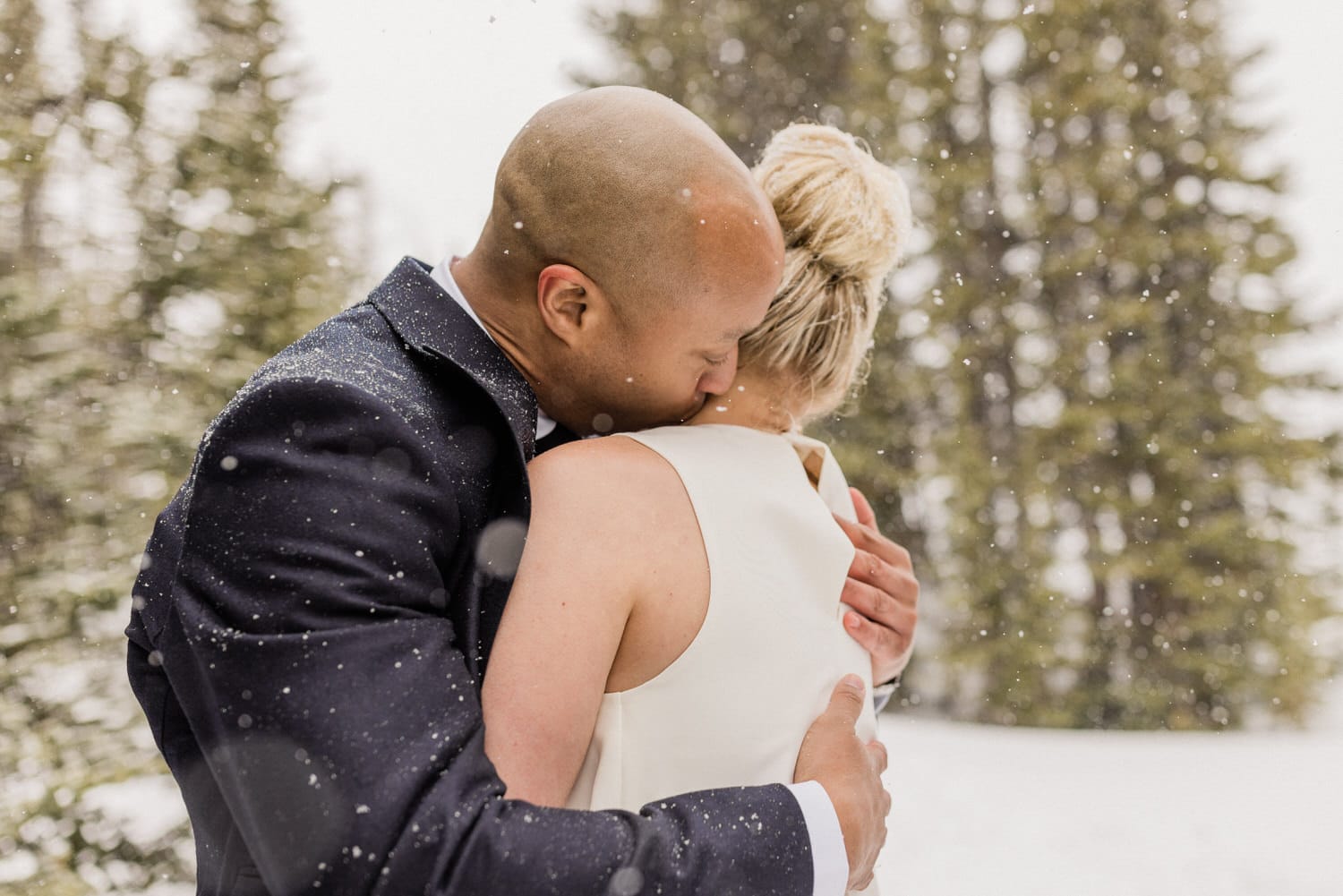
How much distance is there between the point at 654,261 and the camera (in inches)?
46.4

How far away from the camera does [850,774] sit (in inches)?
45.4

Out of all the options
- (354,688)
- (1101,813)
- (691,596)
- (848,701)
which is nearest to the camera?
(354,688)

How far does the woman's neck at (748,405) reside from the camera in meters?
1.44

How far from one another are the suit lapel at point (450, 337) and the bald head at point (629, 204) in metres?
0.09

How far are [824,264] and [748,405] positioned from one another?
0.23 metres

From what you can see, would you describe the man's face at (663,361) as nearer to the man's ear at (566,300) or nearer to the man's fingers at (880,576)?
the man's ear at (566,300)

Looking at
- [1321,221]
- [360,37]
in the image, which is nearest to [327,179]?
[360,37]

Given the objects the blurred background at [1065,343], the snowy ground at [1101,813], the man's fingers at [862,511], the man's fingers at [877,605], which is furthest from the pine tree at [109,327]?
the man's fingers at [877,605]

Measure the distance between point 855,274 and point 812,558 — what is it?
458 millimetres

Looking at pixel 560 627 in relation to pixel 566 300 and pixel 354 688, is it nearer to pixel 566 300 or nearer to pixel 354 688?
pixel 354 688

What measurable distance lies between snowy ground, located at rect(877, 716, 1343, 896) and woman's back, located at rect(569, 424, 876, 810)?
4.12 metres

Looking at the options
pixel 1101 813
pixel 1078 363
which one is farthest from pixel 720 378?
pixel 1078 363

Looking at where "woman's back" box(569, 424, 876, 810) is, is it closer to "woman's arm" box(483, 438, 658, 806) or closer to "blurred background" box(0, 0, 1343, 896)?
"woman's arm" box(483, 438, 658, 806)

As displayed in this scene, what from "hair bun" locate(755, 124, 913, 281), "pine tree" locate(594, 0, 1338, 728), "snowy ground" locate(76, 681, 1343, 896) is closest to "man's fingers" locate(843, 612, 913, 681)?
"hair bun" locate(755, 124, 913, 281)
